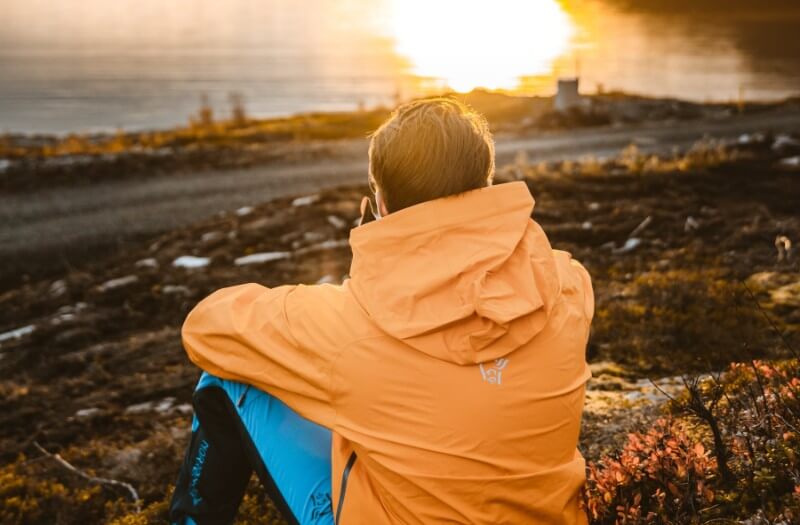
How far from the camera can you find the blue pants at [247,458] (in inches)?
94.7

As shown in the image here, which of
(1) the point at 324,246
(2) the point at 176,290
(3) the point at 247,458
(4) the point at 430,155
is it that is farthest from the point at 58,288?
(4) the point at 430,155

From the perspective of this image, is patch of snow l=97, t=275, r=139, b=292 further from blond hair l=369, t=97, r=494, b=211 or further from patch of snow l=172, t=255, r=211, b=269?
blond hair l=369, t=97, r=494, b=211

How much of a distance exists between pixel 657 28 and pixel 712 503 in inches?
3335

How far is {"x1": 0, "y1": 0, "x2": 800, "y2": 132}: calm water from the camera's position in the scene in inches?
1319

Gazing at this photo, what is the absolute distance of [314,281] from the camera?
262 inches

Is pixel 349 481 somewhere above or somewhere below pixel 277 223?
above

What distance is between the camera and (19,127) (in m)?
A: 29.8

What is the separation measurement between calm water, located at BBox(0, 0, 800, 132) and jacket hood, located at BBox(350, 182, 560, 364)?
2611cm

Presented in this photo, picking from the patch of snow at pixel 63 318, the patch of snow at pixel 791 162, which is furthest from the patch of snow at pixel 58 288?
the patch of snow at pixel 791 162

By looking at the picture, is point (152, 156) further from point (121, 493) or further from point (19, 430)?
point (121, 493)

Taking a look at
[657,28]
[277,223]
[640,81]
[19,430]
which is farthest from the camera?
[657,28]

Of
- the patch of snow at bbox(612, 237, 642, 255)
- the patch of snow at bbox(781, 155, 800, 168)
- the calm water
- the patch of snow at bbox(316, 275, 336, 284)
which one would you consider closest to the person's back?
the patch of snow at bbox(316, 275, 336, 284)

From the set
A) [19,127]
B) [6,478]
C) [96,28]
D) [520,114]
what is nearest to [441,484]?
[6,478]

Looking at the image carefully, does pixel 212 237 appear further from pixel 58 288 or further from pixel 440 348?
pixel 440 348
